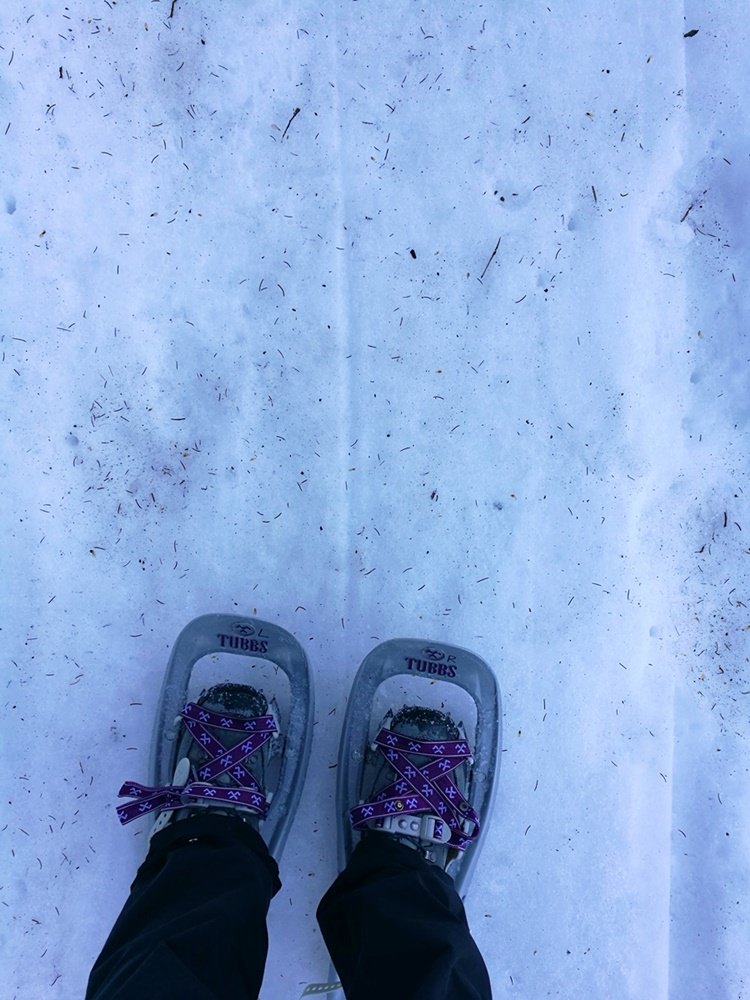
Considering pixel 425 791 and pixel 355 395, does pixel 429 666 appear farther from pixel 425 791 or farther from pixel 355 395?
pixel 355 395

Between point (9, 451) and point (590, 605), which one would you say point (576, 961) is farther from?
point (9, 451)

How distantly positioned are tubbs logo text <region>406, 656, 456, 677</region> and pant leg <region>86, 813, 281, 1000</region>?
526 millimetres

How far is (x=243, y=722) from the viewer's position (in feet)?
5.41

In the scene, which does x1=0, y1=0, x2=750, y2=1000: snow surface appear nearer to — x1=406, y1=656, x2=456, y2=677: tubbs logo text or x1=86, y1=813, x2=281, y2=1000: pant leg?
x1=406, y1=656, x2=456, y2=677: tubbs logo text

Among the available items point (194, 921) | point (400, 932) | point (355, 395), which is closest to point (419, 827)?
point (400, 932)

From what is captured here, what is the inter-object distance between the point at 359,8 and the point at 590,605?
5.33 ft

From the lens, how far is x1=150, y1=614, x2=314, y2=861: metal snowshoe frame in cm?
169

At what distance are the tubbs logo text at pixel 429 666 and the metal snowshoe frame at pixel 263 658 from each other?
26cm

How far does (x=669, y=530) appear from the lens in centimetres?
179

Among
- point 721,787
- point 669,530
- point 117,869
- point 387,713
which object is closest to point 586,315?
point 669,530

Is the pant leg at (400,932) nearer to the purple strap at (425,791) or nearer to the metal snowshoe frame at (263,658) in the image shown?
the purple strap at (425,791)

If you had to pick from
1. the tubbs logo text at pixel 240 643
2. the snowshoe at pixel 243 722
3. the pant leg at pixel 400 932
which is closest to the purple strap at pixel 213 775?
the snowshoe at pixel 243 722

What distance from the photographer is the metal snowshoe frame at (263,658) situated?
5.53 feet

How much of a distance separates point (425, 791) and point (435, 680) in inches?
10.2
